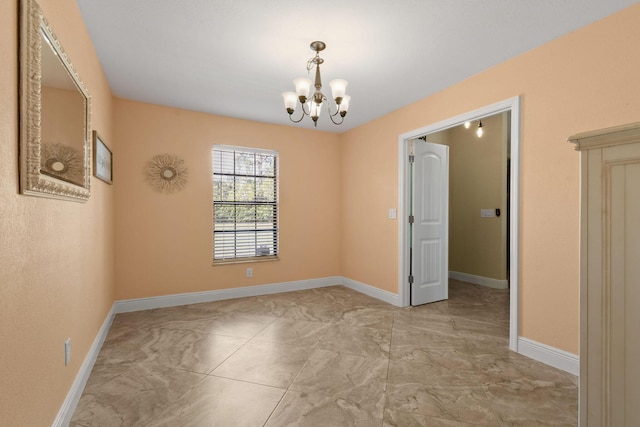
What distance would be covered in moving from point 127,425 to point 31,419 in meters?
0.59

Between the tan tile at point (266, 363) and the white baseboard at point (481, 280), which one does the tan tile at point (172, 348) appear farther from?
the white baseboard at point (481, 280)

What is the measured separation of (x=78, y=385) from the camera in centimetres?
199

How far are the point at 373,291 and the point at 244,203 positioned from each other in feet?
7.15

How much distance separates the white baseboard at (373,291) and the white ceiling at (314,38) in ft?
8.04

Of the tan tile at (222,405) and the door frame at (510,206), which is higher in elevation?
the door frame at (510,206)

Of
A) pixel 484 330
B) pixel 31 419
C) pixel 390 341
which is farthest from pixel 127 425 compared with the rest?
pixel 484 330

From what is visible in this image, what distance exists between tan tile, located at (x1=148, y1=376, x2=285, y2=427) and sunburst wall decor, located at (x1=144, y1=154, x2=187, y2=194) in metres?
2.53

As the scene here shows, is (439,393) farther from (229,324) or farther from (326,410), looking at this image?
(229,324)

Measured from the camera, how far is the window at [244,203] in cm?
431

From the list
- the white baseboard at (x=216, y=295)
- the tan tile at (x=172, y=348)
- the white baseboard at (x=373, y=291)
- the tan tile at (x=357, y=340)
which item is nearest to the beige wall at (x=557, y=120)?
the tan tile at (x=357, y=340)

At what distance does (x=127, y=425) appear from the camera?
1743mm

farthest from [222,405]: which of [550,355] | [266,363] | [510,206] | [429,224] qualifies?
[429,224]

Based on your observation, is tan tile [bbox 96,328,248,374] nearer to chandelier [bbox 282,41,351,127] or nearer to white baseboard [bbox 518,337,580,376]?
chandelier [bbox 282,41,351,127]

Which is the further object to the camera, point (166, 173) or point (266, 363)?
point (166, 173)
